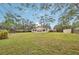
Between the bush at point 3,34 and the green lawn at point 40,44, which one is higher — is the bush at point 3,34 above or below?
above

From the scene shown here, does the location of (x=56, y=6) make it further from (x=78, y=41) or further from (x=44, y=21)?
(x=78, y=41)

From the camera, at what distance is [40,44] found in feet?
8.09

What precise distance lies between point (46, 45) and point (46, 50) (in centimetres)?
6

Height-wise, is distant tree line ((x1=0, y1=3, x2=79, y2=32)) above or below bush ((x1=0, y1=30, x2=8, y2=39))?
above

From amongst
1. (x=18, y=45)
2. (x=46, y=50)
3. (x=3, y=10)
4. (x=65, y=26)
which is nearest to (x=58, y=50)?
(x=46, y=50)

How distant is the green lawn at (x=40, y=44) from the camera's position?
8.04ft

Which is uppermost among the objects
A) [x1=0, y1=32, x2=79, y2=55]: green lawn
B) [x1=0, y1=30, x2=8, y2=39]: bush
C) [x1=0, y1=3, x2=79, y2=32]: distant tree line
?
[x1=0, y1=3, x2=79, y2=32]: distant tree line

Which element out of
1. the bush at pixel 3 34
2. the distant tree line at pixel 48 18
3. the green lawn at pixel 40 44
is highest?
the distant tree line at pixel 48 18

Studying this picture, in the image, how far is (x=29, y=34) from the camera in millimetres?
2471

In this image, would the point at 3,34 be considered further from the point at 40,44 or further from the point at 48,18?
the point at 48,18

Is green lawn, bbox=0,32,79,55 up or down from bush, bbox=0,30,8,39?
down

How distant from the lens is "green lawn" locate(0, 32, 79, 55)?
2449 millimetres

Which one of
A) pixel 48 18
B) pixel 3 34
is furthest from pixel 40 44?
pixel 3 34

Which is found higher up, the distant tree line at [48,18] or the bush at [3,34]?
the distant tree line at [48,18]
